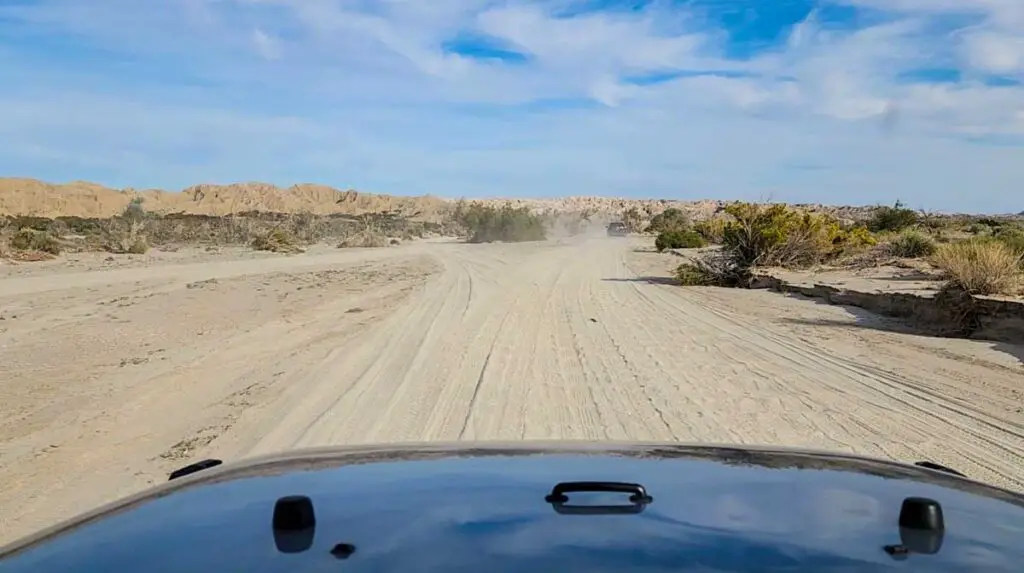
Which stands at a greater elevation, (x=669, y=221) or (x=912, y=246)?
(x=912, y=246)

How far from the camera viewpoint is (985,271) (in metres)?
19.7

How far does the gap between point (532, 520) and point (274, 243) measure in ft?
201

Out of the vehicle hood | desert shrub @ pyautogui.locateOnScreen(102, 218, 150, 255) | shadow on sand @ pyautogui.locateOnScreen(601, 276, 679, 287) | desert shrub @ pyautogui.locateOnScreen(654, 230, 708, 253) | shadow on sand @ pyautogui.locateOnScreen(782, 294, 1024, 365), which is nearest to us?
the vehicle hood

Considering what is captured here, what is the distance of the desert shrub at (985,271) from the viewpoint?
63.9ft

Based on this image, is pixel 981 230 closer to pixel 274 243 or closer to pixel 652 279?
pixel 652 279

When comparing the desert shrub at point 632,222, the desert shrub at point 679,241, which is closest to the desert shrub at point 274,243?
the desert shrub at point 679,241

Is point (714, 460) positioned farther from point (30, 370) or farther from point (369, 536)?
point (30, 370)

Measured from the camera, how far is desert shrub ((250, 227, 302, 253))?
61625mm

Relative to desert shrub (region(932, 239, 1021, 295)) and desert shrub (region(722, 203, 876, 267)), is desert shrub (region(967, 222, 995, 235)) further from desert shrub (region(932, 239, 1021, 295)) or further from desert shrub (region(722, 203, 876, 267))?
desert shrub (region(932, 239, 1021, 295))

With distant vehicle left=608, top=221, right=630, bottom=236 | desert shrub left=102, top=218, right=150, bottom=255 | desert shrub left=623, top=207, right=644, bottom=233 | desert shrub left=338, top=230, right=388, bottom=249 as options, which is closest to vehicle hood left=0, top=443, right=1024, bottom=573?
desert shrub left=102, top=218, right=150, bottom=255

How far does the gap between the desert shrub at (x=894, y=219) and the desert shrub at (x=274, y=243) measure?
31.0 metres

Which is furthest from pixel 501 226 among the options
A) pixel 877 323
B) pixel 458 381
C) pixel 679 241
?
pixel 458 381

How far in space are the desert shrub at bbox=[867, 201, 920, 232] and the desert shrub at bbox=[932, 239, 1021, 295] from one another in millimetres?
34703

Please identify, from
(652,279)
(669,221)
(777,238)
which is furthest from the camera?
(669,221)
